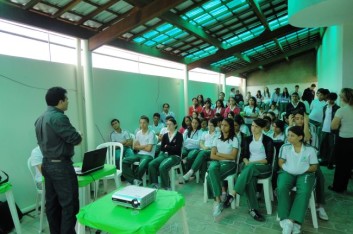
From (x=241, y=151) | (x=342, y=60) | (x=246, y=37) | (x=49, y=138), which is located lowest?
(x=241, y=151)

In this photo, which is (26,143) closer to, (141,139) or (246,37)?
(141,139)

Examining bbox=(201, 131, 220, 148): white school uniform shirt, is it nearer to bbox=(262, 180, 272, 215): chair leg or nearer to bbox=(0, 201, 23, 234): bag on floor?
bbox=(262, 180, 272, 215): chair leg

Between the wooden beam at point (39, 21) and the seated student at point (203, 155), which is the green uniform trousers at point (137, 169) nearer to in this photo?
the seated student at point (203, 155)

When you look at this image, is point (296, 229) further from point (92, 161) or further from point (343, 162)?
point (92, 161)

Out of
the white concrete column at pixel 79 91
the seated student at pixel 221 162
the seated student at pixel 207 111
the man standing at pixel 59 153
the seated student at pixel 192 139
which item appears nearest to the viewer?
the man standing at pixel 59 153

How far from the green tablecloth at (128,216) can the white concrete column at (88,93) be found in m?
2.57

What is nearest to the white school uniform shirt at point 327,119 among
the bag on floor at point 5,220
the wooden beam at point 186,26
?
the wooden beam at point 186,26

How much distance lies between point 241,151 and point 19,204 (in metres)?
3.05

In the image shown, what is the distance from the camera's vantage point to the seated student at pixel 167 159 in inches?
134

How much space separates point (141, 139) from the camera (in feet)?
12.5

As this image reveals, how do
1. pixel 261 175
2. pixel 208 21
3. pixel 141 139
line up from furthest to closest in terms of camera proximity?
pixel 208 21 → pixel 141 139 → pixel 261 175

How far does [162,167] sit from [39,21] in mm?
2593

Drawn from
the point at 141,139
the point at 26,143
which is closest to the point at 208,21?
the point at 141,139

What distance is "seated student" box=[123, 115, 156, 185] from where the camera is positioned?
3564 mm
